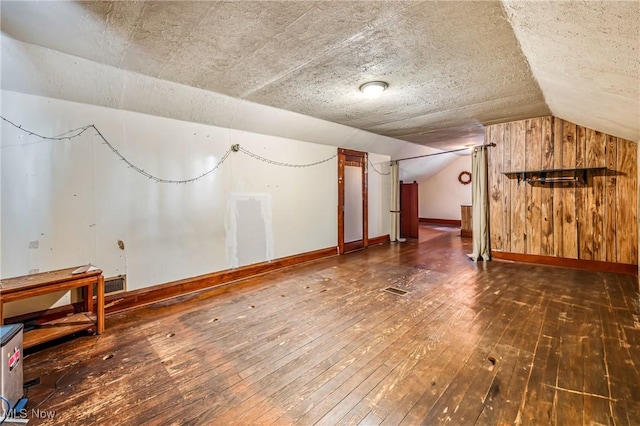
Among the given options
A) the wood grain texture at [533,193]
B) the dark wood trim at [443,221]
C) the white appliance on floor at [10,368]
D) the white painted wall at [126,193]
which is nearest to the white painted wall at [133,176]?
the white painted wall at [126,193]

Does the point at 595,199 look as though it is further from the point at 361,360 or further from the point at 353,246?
the point at 361,360

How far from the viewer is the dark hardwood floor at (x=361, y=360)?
1.60 metres

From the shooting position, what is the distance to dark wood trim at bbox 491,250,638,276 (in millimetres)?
4051

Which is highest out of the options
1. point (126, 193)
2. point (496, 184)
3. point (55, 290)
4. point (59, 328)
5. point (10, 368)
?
point (496, 184)

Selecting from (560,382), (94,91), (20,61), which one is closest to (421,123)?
(560,382)

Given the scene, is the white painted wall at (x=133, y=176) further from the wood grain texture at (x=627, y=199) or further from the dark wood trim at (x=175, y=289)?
the wood grain texture at (x=627, y=199)

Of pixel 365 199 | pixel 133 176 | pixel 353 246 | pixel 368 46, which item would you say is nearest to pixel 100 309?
pixel 133 176

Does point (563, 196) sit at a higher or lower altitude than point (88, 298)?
higher

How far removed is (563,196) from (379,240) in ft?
11.9

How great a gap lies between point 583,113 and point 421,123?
6.99 feet

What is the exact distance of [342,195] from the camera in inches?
235

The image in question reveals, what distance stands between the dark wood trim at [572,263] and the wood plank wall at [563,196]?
0.07 metres

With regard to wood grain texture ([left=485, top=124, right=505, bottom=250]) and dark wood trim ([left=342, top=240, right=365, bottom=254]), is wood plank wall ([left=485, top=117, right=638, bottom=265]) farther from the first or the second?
dark wood trim ([left=342, top=240, right=365, bottom=254])

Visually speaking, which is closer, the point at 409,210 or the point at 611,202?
the point at 611,202
